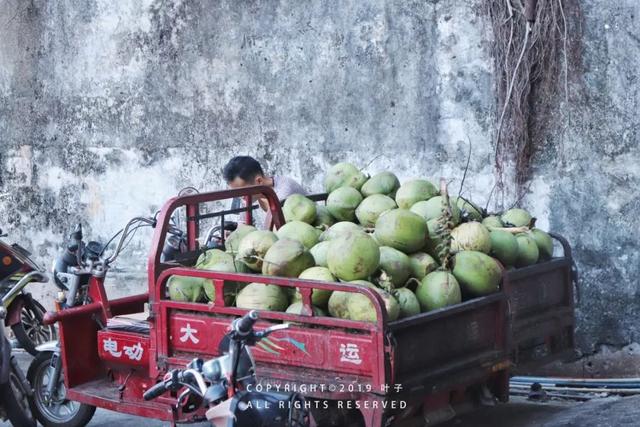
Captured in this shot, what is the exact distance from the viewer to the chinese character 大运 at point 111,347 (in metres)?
5.70

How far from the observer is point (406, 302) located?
4.81 metres

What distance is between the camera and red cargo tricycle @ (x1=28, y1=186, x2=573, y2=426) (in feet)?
14.8

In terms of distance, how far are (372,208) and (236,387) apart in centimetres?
210

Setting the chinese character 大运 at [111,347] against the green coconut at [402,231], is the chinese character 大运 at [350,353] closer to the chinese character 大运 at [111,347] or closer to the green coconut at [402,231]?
the green coconut at [402,231]

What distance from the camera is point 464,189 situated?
7.64m

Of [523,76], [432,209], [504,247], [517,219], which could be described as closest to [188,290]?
[432,209]

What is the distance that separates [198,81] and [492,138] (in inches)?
104

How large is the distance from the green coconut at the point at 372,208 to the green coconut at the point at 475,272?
0.74 metres

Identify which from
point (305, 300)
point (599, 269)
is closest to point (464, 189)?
point (599, 269)

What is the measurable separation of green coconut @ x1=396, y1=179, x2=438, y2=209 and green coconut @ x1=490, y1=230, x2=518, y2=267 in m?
0.53

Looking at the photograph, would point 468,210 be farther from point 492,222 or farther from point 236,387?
point 236,387

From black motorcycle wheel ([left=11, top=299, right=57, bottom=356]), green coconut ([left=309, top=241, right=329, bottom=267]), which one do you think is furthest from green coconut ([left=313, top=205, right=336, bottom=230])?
black motorcycle wheel ([left=11, top=299, right=57, bottom=356])

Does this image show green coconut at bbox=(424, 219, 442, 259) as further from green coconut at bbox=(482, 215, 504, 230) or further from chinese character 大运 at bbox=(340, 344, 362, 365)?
chinese character 大运 at bbox=(340, 344, 362, 365)

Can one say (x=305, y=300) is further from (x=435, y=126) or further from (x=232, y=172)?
(x=435, y=126)
